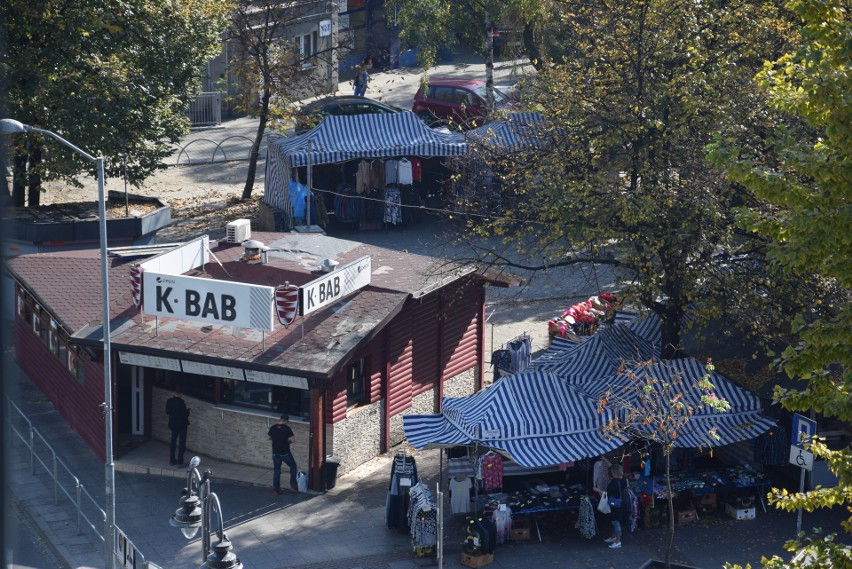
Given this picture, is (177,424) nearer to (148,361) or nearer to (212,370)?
(148,361)

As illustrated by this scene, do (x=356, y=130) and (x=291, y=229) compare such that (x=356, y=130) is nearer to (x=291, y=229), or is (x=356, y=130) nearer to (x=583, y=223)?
(x=291, y=229)

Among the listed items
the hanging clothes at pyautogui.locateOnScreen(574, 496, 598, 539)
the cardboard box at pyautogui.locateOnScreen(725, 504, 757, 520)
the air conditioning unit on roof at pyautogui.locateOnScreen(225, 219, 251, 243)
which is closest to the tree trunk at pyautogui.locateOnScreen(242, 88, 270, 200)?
the air conditioning unit on roof at pyautogui.locateOnScreen(225, 219, 251, 243)

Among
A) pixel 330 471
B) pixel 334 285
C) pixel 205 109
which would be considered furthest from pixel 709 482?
pixel 205 109

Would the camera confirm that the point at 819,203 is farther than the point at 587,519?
No

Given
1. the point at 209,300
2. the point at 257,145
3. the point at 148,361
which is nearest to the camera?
the point at 209,300

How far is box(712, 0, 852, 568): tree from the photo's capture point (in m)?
10.6

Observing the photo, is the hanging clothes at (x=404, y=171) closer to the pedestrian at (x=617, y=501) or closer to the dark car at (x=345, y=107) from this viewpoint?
the dark car at (x=345, y=107)

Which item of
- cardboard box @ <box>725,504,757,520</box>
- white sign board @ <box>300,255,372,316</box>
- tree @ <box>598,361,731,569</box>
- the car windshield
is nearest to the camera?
tree @ <box>598,361,731,569</box>

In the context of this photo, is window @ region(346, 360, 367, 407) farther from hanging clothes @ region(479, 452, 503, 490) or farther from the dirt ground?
the dirt ground

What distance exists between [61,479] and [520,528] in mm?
8292

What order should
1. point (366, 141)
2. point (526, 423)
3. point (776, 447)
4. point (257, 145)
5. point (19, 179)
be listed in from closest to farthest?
point (526, 423), point (776, 447), point (19, 179), point (366, 141), point (257, 145)

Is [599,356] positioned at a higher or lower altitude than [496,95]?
lower

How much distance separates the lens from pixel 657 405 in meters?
18.0

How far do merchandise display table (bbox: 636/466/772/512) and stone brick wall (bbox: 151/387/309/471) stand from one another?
5.86 m
